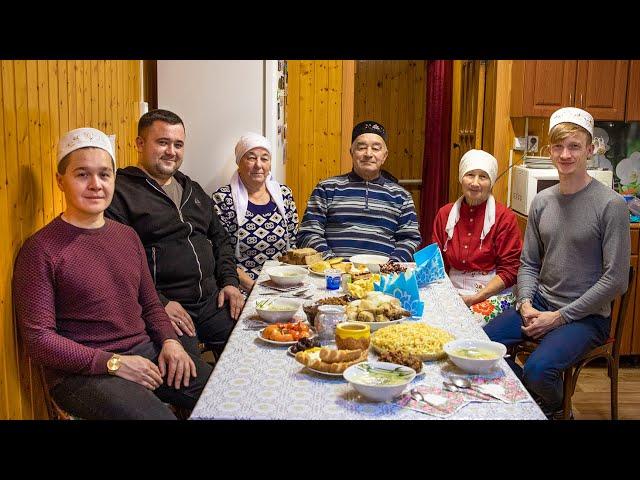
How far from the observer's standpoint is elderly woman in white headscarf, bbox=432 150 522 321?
3.12 m

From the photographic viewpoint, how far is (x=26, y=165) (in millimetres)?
2115

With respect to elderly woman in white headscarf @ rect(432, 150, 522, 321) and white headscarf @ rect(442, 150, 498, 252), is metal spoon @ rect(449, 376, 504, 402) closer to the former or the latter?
elderly woman in white headscarf @ rect(432, 150, 522, 321)

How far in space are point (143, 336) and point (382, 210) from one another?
1558 millimetres

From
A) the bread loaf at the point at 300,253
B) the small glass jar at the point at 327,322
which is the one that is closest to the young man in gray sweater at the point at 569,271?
the bread loaf at the point at 300,253

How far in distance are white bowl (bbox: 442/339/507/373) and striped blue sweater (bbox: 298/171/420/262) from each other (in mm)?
1513

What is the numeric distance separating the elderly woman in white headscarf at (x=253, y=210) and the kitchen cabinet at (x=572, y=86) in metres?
1.81

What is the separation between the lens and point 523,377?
2.58 metres

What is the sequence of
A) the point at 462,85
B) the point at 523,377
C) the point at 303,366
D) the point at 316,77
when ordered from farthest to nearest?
1. the point at 462,85
2. the point at 316,77
3. the point at 523,377
4. the point at 303,366

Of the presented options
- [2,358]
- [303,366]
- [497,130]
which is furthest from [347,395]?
[497,130]

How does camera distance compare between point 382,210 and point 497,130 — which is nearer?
point 382,210

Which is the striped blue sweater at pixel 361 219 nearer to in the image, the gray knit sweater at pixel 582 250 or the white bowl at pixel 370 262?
the white bowl at pixel 370 262

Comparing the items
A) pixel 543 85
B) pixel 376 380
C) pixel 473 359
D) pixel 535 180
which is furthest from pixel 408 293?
pixel 543 85

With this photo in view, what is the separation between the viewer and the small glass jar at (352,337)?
1.84m

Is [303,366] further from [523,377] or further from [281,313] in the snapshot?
[523,377]
